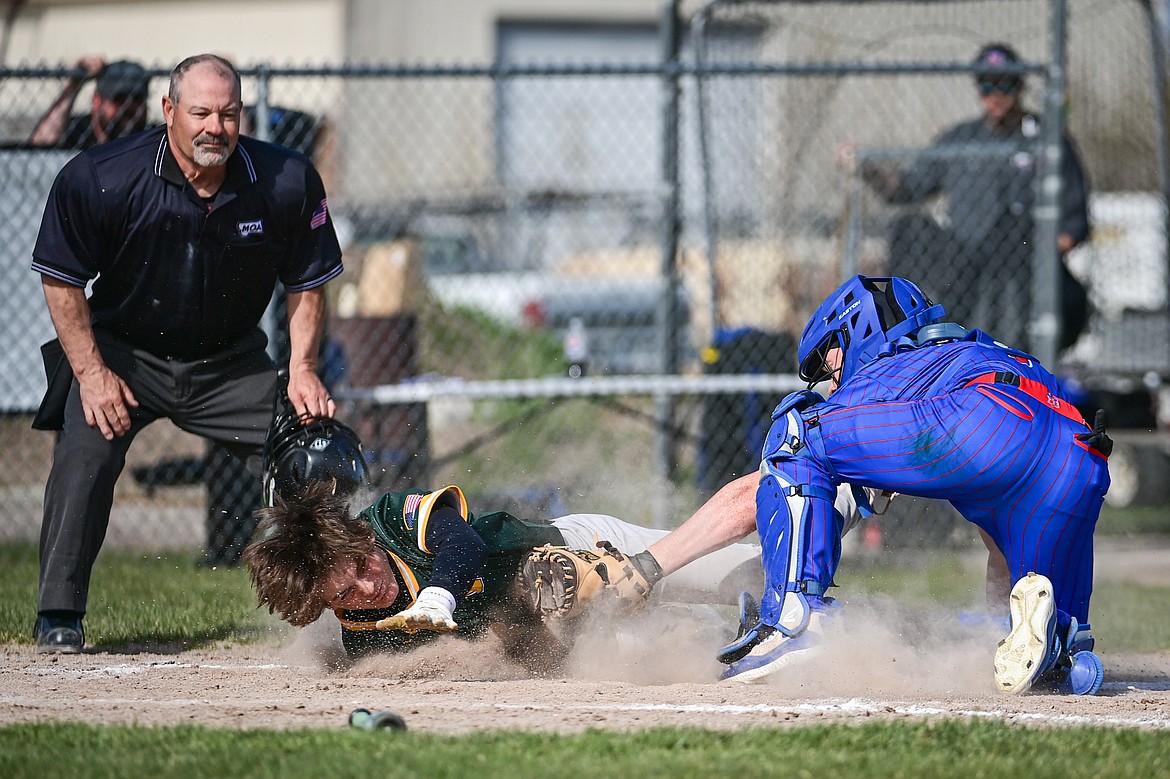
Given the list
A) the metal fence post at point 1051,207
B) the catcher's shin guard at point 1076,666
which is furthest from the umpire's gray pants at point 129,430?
the metal fence post at point 1051,207

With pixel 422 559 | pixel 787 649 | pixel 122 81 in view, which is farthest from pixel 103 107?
pixel 787 649

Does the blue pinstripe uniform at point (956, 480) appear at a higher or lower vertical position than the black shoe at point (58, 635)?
higher

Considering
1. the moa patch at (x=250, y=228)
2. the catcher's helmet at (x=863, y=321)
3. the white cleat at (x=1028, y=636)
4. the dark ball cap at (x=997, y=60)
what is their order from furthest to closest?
the dark ball cap at (x=997, y=60)
the moa patch at (x=250, y=228)
the catcher's helmet at (x=863, y=321)
the white cleat at (x=1028, y=636)

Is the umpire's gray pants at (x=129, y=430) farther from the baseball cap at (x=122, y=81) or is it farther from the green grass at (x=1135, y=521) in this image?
the green grass at (x=1135, y=521)

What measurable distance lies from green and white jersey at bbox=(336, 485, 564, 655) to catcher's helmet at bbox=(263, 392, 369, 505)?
0.64 meters

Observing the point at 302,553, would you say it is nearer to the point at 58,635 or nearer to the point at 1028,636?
the point at 58,635

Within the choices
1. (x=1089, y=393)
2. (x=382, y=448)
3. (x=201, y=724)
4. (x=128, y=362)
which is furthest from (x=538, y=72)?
(x=1089, y=393)

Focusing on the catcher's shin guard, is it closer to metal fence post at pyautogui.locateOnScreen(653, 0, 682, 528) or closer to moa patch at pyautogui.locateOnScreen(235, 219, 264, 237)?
moa patch at pyautogui.locateOnScreen(235, 219, 264, 237)

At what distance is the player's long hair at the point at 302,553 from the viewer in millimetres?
4512

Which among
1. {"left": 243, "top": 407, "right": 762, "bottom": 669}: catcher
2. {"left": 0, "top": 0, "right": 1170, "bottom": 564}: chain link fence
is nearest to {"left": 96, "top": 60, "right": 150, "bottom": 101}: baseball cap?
{"left": 0, "top": 0, "right": 1170, "bottom": 564}: chain link fence

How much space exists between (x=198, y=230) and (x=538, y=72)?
9.48 ft

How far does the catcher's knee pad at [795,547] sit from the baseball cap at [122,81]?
Result: 4569mm

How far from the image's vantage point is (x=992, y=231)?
29.7 ft

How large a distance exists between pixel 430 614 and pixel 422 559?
1.77 ft
